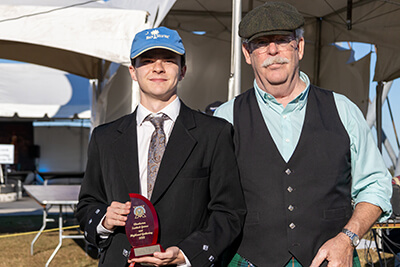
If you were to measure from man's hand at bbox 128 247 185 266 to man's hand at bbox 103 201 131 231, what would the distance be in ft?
0.38

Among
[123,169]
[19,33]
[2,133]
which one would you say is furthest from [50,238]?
[2,133]

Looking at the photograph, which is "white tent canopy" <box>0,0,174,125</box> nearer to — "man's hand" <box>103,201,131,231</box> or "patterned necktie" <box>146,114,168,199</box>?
"patterned necktie" <box>146,114,168,199</box>

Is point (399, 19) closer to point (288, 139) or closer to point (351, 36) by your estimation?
point (351, 36)

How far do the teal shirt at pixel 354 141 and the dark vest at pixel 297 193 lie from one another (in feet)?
0.08

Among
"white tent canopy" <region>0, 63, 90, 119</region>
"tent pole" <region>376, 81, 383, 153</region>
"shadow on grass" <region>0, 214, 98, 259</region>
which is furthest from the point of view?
"white tent canopy" <region>0, 63, 90, 119</region>

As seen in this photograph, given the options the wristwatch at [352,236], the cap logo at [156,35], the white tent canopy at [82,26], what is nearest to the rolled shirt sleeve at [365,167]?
the wristwatch at [352,236]

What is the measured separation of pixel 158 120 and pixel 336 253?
0.66m

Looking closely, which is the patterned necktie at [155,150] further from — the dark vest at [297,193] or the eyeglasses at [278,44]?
the eyeglasses at [278,44]

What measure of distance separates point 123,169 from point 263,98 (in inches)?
19.7

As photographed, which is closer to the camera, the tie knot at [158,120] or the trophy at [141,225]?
the trophy at [141,225]

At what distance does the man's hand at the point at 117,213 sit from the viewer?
146 cm

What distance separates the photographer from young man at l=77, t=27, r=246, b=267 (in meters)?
1.52

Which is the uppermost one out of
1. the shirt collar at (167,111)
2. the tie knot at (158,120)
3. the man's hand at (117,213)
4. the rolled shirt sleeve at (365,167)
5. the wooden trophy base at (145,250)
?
the shirt collar at (167,111)

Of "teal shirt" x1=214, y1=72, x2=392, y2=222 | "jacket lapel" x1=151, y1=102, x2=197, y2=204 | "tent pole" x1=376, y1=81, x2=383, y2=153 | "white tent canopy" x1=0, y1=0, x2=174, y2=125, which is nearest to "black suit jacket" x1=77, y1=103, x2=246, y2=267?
"jacket lapel" x1=151, y1=102, x2=197, y2=204
